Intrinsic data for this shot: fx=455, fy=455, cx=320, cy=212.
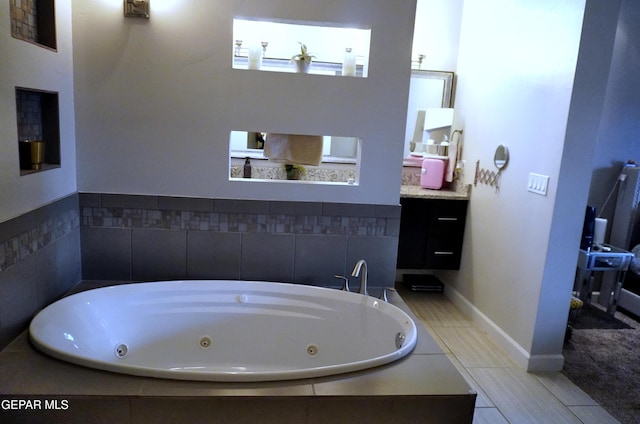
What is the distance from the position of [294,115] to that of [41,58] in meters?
1.24

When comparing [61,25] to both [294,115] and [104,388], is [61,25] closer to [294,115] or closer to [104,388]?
[294,115]

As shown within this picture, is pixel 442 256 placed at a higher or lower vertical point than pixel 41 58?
lower

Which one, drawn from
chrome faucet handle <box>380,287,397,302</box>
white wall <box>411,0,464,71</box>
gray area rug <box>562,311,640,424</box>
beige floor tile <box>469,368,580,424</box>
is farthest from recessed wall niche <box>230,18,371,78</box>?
gray area rug <box>562,311,640,424</box>

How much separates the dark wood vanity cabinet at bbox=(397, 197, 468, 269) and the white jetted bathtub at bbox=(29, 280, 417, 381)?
137 centimetres

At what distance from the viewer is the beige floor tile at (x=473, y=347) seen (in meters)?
2.90

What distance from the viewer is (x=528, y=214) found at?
286cm

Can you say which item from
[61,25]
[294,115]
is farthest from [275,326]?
[61,25]

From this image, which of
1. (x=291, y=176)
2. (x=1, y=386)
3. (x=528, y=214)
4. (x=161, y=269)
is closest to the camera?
(x=1, y=386)

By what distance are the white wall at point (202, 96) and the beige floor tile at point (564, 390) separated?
5.33 ft

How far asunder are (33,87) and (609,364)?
11.9 ft

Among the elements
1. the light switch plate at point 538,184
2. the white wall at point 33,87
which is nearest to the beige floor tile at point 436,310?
the light switch plate at point 538,184

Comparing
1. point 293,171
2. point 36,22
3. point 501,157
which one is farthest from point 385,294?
point 36,22

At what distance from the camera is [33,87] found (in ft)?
6.63

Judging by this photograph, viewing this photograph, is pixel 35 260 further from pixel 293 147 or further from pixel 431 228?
pixel 431 228
